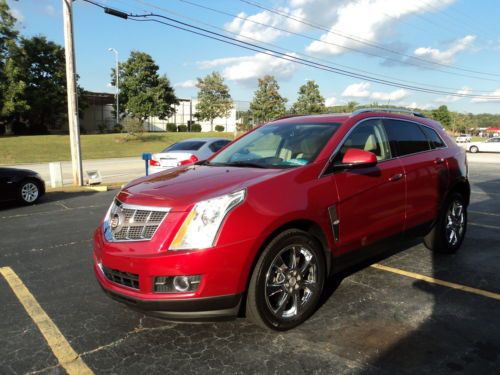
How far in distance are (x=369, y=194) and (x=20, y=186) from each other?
8355 millimetres

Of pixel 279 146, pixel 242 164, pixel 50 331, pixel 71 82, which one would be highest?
pixel 71 82

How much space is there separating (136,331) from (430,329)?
2.34 m

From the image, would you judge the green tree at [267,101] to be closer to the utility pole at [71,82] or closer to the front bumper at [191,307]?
the utility pole at [71,82]

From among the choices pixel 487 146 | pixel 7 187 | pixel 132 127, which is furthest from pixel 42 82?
pixel 487 146

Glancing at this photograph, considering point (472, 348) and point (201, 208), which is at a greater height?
point (201, 208)

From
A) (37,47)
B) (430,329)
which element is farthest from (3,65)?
(430,329)

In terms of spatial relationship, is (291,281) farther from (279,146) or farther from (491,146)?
(491,146)

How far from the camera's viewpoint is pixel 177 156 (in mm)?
11250

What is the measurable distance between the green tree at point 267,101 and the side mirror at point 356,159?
5394 centimetres

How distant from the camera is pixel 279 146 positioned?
4.25m

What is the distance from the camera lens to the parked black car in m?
9.23

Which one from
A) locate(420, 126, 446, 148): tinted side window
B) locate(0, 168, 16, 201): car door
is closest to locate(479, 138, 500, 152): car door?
locate(420, 126, 446, 148): tinted side window

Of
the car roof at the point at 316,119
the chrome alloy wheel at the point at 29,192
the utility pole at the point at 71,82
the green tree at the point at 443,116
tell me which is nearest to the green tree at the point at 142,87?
the utility pole at the point at 71,82

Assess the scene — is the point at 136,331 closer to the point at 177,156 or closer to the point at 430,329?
the point at 430,329
